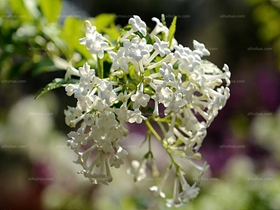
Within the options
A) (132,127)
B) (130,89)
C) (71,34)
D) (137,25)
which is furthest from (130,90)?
(132,127)

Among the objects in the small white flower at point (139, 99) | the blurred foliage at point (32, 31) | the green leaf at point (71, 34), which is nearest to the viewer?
the small white flower at point (139, 99)

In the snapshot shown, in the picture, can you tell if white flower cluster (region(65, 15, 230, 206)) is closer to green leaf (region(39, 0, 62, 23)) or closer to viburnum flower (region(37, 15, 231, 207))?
viburnum flower (region(37, 15, 231, 207))

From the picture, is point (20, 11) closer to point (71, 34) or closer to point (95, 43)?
point (71, 34)

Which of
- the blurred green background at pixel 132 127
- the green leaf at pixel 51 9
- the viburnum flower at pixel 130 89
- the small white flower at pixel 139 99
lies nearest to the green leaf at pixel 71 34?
the blurred green background at pixel 132 127

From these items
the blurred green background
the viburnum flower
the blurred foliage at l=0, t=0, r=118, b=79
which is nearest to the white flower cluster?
the viburnum flower

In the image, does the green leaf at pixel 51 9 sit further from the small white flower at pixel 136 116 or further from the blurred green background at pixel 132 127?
the small white flower at pixel 136 116

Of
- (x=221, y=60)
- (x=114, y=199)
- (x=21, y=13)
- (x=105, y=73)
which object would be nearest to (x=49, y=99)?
(x=114, y=199)

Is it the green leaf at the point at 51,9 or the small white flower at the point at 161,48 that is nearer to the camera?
the small white flower at the point at 161,48
